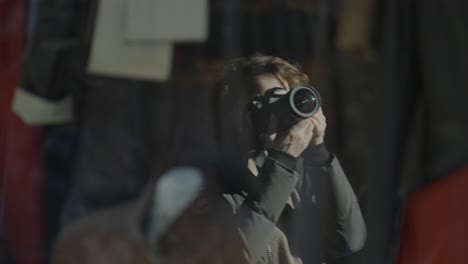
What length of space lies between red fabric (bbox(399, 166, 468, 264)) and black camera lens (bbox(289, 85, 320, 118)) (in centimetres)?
56

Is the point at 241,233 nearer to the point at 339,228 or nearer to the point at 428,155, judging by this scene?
the point at 339,228

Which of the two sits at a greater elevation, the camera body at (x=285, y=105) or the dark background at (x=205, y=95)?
the camera body at (x=285, y=105)

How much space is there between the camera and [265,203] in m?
0.21

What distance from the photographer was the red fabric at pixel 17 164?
1.04 metres

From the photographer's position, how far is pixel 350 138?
0.91m

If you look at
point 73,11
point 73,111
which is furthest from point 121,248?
point 73,11

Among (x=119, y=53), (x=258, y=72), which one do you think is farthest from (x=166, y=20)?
(x=258, y=72)

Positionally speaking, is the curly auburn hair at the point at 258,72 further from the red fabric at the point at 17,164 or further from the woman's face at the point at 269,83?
the red fabric at the point at 17,164

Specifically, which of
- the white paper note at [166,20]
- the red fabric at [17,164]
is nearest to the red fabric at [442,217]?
the white paper note at [166,20]

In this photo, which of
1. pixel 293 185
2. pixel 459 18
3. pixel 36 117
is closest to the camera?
pixel 293 185

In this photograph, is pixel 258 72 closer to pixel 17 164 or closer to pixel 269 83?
pixel 269 83

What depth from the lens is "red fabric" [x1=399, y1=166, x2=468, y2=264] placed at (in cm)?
75

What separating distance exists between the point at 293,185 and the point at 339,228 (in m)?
0.02

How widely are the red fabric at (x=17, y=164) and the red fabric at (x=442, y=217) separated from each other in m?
0.53
